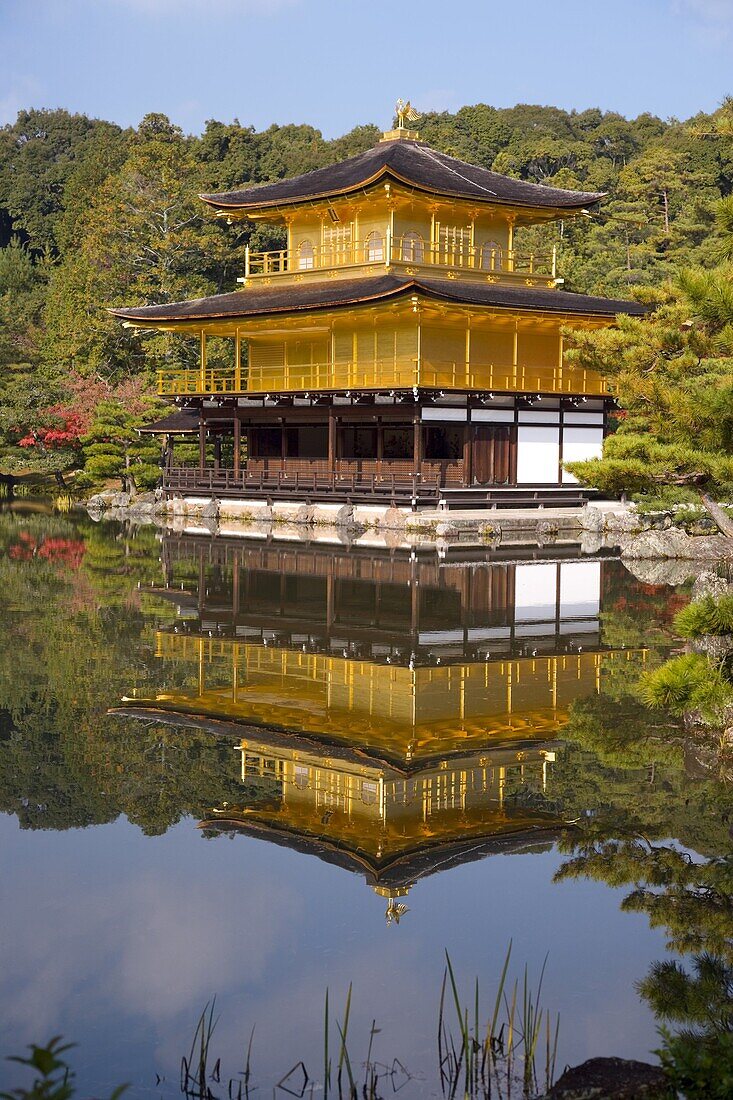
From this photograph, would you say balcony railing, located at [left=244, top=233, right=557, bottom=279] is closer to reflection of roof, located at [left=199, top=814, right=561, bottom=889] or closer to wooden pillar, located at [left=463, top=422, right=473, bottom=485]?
wooden pillar, located at [left=463, top=422, right=473, bottom=485]

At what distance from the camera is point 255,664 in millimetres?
15227

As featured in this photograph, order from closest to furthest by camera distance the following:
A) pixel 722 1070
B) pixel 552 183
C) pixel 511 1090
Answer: pixel 722 1070, pixel 511 1090, pixel 552 183

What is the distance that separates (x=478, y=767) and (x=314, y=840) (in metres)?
2.24

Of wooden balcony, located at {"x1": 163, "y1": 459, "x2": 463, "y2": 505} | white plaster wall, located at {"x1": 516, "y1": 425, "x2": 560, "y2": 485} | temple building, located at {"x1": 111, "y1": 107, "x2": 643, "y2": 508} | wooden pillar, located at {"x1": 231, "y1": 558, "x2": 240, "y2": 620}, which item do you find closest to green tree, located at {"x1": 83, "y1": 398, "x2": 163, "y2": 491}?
wooden balcony, located at {"x1": 163, "y1": 459, "x2": 463, "y2": 505}

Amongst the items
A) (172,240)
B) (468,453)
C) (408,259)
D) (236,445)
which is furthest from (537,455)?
(172,240)

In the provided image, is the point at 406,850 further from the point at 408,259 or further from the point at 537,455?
the point at 408,259

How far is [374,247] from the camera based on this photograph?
39.4 m

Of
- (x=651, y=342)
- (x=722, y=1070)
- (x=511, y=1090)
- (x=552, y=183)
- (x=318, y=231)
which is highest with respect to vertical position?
(x=552, y=183)

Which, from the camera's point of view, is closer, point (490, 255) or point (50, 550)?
point (50, 550)

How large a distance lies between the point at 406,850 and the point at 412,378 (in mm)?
27171

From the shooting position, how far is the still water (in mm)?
6363

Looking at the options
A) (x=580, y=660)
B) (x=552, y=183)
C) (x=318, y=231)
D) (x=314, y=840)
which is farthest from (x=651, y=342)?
(x=552, y=183)

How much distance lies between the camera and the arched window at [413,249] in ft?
128

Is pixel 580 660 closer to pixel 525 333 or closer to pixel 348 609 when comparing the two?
pixel 348 609
